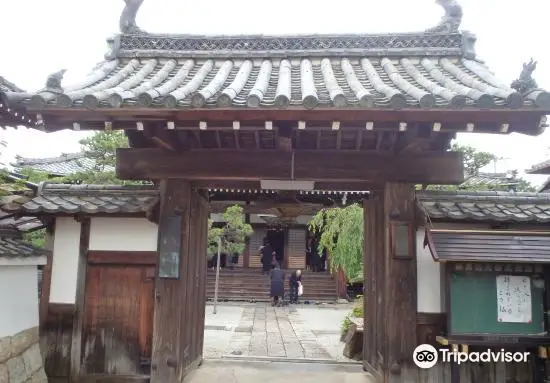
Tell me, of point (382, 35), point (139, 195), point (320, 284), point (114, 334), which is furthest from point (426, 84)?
point (320, 284)

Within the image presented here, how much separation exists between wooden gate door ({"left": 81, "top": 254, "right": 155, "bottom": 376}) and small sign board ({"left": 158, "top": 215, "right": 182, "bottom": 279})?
0.54 m

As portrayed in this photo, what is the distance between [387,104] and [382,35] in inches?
128

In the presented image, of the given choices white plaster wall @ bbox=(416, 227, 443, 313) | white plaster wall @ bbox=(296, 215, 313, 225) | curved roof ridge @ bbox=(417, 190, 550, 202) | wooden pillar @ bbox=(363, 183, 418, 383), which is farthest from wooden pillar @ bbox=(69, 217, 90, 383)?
white plaster wall @ bbox=(296, 215, 313, 225)

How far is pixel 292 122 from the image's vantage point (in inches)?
191

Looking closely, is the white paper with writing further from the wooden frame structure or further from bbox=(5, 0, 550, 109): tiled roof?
bbox=(5, 0, 550, 109): tiled roof

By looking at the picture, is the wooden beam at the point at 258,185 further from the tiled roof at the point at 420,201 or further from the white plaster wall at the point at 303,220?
the white plaster wall at the point at 303,220

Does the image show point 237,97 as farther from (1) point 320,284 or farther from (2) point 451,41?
(1) point 320,284

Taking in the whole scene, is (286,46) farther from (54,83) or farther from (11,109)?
(11,109)

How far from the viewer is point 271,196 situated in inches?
346

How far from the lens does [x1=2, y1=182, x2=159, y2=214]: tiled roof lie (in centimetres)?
596

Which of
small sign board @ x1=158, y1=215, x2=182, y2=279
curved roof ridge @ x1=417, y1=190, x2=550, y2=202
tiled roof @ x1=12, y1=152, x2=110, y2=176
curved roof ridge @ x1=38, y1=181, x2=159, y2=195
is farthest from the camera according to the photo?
tiled roof @ x1=12, y1=152, x2=110, y2=176

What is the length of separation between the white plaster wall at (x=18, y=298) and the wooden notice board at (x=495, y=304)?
5.15 metres

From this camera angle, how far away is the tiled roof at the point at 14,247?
5121 mm

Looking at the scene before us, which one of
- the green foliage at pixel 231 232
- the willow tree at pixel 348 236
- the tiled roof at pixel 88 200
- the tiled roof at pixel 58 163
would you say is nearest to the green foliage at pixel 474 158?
the willow tree at pixel 348 236
